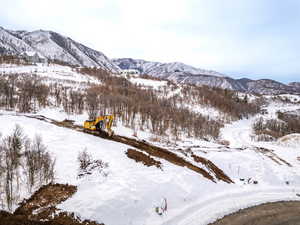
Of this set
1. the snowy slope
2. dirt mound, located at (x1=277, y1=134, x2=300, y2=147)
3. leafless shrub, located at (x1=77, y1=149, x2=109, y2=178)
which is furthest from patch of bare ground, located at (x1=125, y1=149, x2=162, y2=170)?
dirt mound, located at (x1=277, y1=134, x2=300, y2=147)

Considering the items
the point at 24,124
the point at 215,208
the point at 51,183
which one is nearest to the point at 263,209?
the point at 215,208

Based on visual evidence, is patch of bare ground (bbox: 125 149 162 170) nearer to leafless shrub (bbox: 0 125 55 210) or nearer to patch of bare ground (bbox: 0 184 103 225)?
patch of bare ground (bbox: 0 184 103 225)

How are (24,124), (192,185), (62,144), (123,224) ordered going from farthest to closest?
(24,124)
(62,144)
(192,185)
(123,224)

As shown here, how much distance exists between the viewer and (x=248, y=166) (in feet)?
91.0

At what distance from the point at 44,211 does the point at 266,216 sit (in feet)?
49.9

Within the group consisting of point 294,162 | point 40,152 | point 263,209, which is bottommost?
point 294,162

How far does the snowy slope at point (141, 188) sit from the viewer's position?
452 inches

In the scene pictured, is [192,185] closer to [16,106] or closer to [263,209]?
[263,209]

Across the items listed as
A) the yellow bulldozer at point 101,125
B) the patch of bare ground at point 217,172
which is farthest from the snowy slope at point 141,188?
the yellow bulldozer at point 101,125

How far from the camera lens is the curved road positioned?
12531 mm

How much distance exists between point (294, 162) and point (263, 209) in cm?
2424

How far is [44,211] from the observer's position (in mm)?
10102

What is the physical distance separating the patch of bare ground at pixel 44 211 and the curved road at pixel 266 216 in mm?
9437

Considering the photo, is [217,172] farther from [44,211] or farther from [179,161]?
[44,211]
